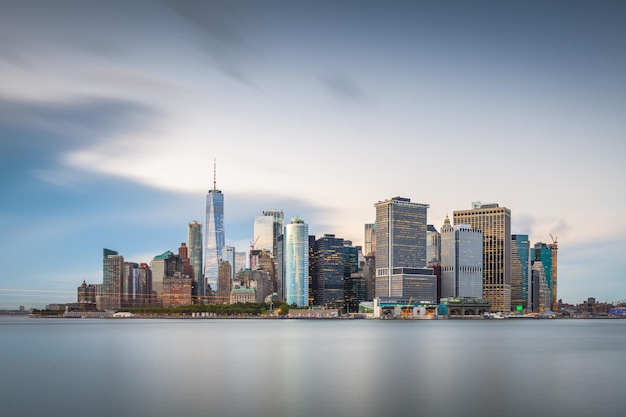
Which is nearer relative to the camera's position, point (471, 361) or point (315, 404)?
point (315, 404)

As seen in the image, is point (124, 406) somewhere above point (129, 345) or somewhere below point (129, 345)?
above

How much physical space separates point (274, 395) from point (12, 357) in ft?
169

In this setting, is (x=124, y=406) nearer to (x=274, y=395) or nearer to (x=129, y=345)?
(x=274, y=395)

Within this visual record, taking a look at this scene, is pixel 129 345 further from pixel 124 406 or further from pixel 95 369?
pixel 124 406

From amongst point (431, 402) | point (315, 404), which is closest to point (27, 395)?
point (315, 404)

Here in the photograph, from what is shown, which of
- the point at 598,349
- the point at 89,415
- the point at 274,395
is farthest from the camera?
the point at 598,349

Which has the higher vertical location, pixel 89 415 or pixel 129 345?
pixel 89 415

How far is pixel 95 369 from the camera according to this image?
71.9 meters

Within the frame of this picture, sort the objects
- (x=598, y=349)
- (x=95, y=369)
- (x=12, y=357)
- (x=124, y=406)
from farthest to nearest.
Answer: (x=598, y=349) → (x=12, y=357) → (x=95, y=369) → (x=124, y=406)

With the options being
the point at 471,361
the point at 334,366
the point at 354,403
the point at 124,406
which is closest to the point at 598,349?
the point at 471,361

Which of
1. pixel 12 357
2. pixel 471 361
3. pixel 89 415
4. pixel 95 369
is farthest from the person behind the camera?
pixel 12 357

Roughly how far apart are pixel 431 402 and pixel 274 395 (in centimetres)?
1189

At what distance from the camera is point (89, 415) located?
44.2 metres

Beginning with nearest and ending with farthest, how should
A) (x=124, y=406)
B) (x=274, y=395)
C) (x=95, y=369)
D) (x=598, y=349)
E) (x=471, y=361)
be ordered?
(x=124, y=406) → (x=274, y=395) → (x=95, y=369) → (x=471, y=361) → (x=598, y=349)
